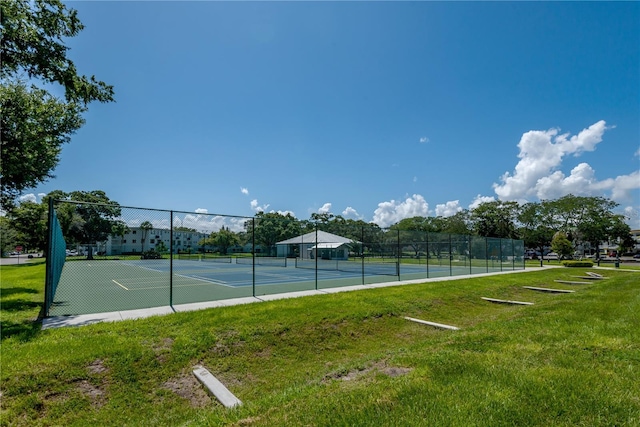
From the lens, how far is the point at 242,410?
341 centimetres

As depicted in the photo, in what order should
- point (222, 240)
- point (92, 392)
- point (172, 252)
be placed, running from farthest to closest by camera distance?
point (222, 240) < point (172, 252) < point (92, 392)

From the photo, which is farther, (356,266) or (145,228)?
(356,266)

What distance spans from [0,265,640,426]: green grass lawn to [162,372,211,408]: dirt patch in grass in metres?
0.02

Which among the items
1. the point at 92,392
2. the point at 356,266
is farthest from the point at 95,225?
the point at 356,266

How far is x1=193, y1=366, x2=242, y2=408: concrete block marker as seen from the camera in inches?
151

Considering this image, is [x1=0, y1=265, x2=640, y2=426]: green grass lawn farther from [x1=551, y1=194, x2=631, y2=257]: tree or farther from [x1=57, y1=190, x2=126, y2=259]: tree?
[x1=551, y1=194, x2=631, y2=257]: tree

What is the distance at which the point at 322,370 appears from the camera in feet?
16.8

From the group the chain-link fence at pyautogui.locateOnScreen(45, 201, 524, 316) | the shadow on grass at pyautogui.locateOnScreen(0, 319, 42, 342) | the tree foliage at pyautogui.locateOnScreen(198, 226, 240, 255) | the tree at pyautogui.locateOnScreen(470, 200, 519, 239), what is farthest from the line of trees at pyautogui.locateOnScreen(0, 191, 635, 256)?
the shadow on grass at pyautogui.locateOnScreen(0, 319, 42, 342)

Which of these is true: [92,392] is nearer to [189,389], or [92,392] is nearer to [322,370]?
[189,389]

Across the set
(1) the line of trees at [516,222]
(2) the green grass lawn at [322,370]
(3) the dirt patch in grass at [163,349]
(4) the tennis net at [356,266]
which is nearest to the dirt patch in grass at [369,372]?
(2) the green grass lawn at [322,370]

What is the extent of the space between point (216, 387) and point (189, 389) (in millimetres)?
469

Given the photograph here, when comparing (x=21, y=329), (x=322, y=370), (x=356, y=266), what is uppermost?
(x=21, y=329)

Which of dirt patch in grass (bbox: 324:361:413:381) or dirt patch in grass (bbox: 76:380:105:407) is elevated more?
dirt patch in grass (bbox: 324:361:413:381)

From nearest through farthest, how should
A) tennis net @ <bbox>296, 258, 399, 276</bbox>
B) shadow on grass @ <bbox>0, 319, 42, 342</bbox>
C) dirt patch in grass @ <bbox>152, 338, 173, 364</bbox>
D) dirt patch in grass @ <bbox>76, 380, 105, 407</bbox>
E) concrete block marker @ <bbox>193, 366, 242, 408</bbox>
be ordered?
concrete block marker @ <bbox>193, 366, 242, 408</bbox>, dirt patch in grass @ <bbox>76, 380, 105, 407</bbox>, dirt patch in grass @ <bbox>152, 338, 173, 364</bbox>, shadow on grass @ <bbox>0, 319, 42, 342</bbox>, tennis net @ <bbox>296, 258, 399, 276</bbox>
